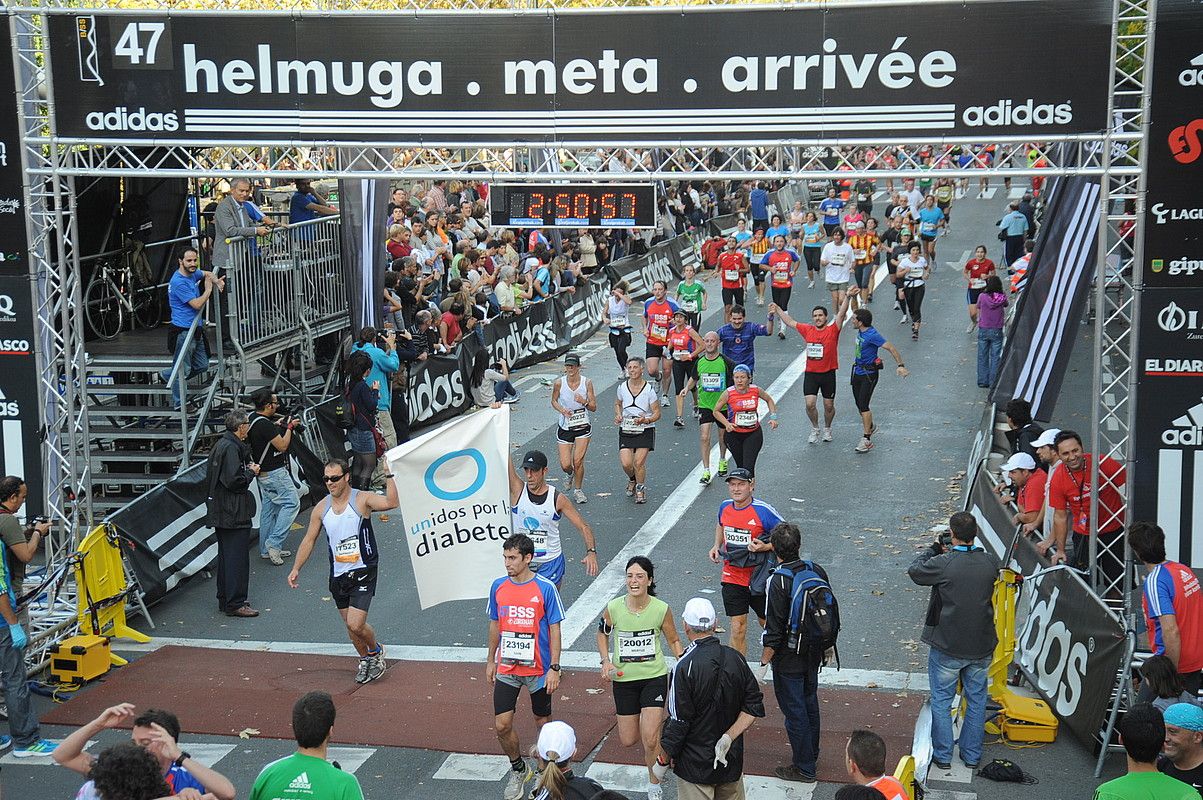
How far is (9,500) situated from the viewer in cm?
1008

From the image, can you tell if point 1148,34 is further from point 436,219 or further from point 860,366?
point 436,219

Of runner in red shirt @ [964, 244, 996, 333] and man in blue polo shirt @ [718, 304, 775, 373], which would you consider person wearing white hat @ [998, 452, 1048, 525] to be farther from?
runner in red shirt @ [964, 244, 996, 333]

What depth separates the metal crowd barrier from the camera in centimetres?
1639

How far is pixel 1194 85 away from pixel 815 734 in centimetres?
549

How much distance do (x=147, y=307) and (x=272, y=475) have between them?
6.04 m

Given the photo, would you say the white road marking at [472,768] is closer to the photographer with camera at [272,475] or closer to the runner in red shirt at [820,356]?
the photographer with camera at [272,475]

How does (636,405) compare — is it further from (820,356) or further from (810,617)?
(810,617)

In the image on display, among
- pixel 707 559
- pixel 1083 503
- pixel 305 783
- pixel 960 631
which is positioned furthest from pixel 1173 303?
pixel 305 783

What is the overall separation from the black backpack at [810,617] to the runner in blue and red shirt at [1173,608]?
2135 millimetres

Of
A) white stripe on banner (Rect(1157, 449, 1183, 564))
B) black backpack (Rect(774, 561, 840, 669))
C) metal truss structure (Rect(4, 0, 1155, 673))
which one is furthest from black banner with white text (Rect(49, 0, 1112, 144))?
black backpack (Rect(774, 561, 840, 669))

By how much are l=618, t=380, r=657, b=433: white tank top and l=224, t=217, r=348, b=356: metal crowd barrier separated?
4770mm

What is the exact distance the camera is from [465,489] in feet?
34.5

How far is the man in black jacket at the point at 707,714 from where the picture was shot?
7645 mm

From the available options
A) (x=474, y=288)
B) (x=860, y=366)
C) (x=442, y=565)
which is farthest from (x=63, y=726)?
(x=474, y=288)
